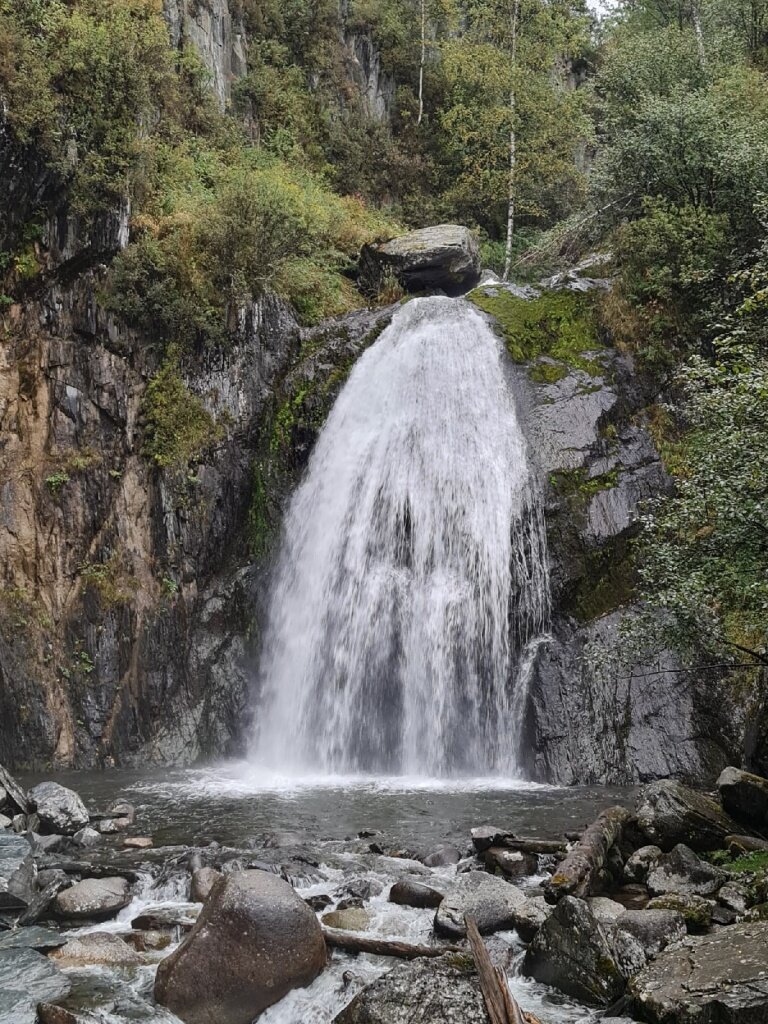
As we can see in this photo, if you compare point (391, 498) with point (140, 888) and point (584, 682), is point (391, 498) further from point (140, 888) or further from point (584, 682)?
point (140, 888)

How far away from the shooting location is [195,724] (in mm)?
15055

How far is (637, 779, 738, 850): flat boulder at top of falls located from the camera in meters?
7.62

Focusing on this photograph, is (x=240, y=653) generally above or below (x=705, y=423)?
below

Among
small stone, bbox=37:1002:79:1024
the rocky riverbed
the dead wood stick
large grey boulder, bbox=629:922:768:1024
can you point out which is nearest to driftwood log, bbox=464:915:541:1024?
the dead wood stick

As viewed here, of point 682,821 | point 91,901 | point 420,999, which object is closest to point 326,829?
point 91,901

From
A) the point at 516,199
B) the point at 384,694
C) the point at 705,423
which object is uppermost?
the point at 516,199

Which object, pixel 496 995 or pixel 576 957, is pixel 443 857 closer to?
pixel 576 957

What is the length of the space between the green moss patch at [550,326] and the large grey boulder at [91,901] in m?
12.9

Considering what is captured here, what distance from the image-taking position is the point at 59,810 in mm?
9758

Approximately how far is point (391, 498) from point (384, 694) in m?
3.95

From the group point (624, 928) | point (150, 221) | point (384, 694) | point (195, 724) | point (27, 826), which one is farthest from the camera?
point (150, 221)

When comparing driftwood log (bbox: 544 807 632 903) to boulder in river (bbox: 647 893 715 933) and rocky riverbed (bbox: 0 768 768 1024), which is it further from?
boulder in river (bbox: 647 893 715 933)

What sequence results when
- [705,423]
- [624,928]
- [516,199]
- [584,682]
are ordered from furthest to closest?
1. [516,199]
2. [584,682]
3. [705,423]
4. [624,928]

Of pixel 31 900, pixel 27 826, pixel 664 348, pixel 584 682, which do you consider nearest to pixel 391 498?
pixel 584 682
